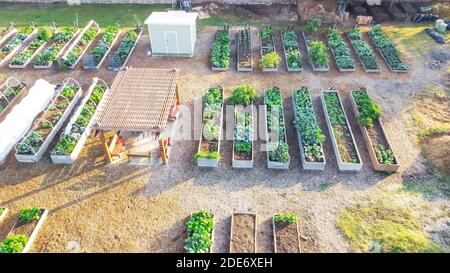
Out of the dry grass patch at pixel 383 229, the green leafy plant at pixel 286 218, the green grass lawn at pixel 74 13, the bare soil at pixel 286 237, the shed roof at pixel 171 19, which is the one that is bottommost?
the bare soil at pixel 286 237

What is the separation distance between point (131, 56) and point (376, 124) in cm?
1660

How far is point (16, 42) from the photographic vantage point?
25344 mm

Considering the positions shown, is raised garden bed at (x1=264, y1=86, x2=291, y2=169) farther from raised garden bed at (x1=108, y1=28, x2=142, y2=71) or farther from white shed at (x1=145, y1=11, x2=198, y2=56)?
raised garden bed at (x1=108, y1=28, x2=142, y2=71)

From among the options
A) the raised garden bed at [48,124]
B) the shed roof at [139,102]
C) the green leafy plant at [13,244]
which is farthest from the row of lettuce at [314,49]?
the green leafy plant at [13,244]

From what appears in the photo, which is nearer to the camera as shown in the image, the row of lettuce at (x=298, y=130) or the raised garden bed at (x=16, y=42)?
the row of lettuce at (x=298, y=130)

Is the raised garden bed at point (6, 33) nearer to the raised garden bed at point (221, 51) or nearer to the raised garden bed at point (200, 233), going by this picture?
the raised garden bed at point (221, 51)

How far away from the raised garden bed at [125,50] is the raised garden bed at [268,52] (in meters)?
9.24

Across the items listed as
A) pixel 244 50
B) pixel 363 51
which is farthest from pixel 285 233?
pixel 363 51

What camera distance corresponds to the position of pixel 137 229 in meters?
14.5

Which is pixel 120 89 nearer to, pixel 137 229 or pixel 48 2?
pixel 137 229

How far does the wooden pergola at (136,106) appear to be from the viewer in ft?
51.8

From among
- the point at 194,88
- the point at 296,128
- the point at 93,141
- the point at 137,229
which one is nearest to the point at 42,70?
the point at 93,141

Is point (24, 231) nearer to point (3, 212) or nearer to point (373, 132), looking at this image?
point (3, 212)

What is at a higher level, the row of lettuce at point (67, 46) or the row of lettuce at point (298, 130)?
the row of lettuce at point (67, 46)
